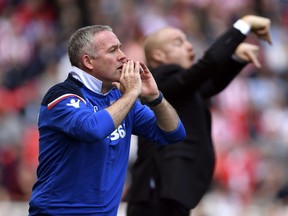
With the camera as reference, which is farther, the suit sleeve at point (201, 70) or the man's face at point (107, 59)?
the suit sleeve at point (201, 70)

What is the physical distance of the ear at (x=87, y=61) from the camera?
5391 millimetres

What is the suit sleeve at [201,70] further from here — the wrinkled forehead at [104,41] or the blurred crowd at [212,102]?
the blurred crowd at [212,102]

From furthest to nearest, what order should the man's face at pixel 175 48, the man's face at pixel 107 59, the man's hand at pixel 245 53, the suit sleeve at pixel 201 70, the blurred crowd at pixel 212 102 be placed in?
the blurred crowd at pixel 212 102 → the man's face at pixel 175 48 → the man's hand at pixel 245 53 → the suit sleeve at pixel 201 70 → the man's face at pixel 107 59

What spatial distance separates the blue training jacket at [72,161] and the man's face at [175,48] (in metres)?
1.95

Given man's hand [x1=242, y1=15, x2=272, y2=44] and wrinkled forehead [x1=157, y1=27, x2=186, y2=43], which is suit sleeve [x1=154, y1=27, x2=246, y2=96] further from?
wrinkled forehead [x1=157, y1=27, x2=186, y2=43]

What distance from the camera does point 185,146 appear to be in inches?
276

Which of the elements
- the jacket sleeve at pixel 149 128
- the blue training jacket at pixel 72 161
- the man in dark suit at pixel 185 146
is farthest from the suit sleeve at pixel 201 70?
the blue training jacket at pixel 72 161

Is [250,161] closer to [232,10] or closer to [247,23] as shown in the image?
[232,10]

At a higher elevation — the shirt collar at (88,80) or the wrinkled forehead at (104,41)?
the wrinkled forehead at (104,41)

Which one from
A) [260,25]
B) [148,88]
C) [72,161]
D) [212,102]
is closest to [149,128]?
[148,88]

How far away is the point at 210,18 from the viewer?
14.5m

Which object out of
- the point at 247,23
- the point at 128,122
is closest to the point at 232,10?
the point at 247,23

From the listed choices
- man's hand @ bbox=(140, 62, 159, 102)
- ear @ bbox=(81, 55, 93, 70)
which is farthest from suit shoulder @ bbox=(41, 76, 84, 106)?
man's hand @ bbox=(140, 62, 159, 102)

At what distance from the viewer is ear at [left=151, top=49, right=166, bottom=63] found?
24.1 feet
